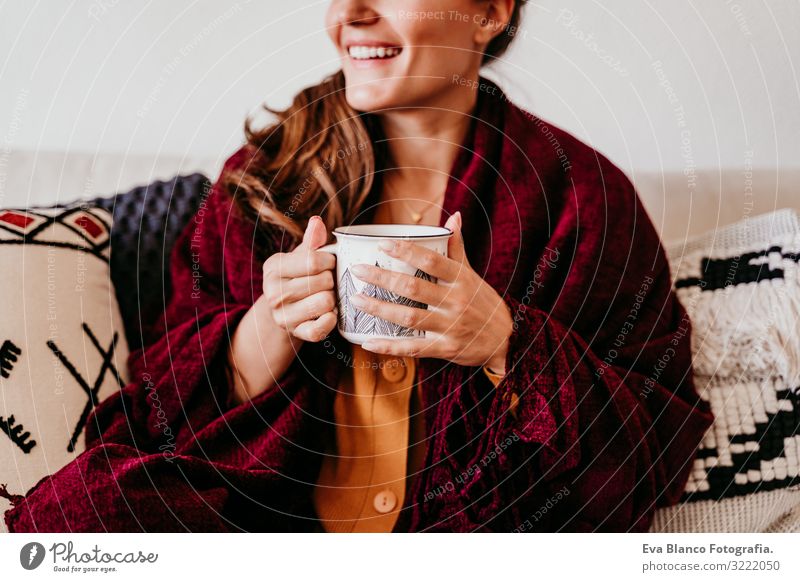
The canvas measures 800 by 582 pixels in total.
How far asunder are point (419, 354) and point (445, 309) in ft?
0.12

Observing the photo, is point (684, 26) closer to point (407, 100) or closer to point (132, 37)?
point (407, 100)

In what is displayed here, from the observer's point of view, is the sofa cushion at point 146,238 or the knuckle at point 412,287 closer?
the knuckle at point 412,287

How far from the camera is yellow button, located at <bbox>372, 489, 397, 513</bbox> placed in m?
0.49

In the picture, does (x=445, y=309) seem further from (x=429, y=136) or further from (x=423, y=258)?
(x=429, y=136)

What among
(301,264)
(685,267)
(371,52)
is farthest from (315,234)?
(685,267)

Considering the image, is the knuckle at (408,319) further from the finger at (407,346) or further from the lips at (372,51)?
the lips at (372,51)

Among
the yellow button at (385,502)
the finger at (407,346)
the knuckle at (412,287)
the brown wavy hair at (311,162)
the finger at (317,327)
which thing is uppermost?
the brown wavy hair at (311,162)

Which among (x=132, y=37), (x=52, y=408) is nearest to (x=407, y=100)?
(x=132, y=37)

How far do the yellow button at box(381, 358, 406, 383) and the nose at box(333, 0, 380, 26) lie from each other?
0.23 meters

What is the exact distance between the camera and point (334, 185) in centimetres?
49

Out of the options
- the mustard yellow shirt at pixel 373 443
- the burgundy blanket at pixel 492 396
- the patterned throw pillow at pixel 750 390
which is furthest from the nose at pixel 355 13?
the patterned throw pillow at pixel 750 390

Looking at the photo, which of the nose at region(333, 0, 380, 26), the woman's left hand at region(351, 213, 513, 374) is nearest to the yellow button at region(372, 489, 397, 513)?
the woman's left hand at region(351, 213, 513, 374)

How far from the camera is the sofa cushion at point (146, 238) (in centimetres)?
54

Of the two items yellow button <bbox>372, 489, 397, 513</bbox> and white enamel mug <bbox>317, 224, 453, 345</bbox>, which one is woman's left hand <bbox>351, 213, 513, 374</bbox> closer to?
white enamel mug <bbox>317, 224, 453, 345</bbox>
